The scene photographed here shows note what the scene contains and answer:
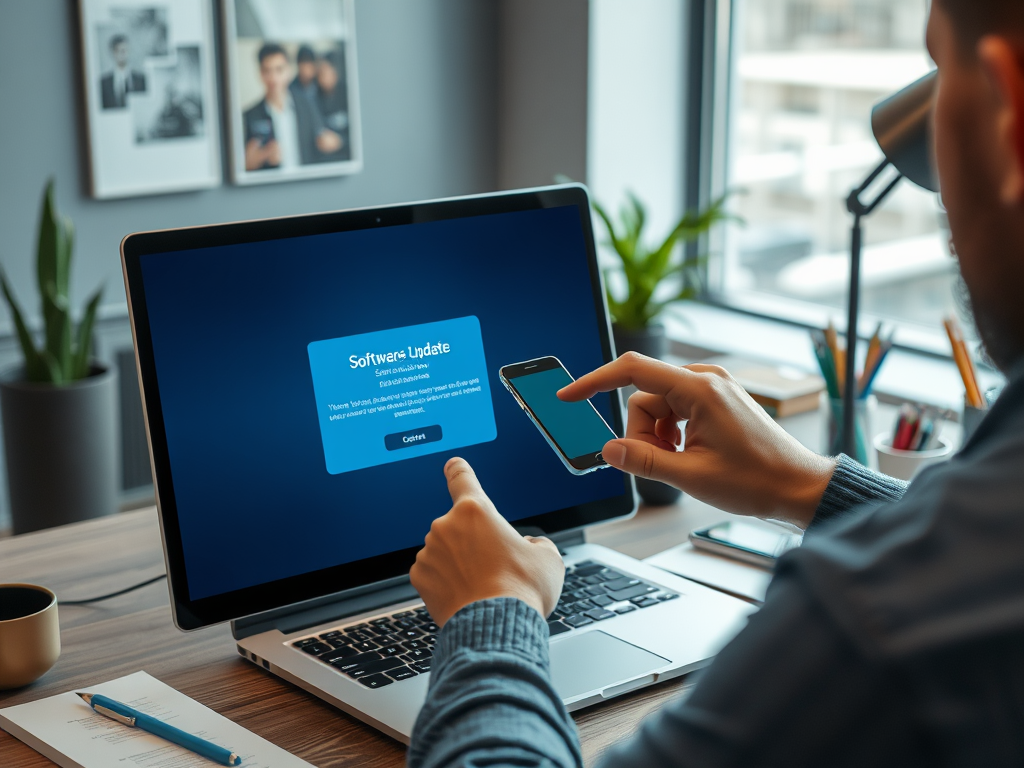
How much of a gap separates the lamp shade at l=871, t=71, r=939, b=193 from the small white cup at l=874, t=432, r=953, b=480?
37cm

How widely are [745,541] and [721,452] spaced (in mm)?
296

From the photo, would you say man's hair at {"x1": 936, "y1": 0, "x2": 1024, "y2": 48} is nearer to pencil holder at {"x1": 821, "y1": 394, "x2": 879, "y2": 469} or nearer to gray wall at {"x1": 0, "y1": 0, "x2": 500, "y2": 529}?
pencil holder at {"x1": 821, "y1": 394, "x2": 879, "y2": 469}

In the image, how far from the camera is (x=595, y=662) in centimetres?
98

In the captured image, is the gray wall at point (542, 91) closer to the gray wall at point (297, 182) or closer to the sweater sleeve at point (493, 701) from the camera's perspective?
the gray wall at point (297, 182)

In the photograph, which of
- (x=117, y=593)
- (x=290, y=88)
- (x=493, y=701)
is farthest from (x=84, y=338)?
(x=493, y=701)

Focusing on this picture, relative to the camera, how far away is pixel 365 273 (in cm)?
109

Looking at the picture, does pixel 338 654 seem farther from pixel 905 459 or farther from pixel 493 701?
pixel 905 459

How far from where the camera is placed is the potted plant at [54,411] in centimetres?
242

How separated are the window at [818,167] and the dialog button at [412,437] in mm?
1748

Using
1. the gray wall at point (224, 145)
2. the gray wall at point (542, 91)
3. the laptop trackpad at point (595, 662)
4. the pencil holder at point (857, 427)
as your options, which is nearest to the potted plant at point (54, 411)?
the gray wall at point (224, 145)

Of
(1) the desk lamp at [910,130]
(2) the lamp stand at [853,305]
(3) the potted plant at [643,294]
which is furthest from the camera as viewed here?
(3) the potted plant at [643,294]

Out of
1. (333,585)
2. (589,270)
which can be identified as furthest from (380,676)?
(589,270)

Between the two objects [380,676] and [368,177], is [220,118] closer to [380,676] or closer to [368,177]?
[368,177]

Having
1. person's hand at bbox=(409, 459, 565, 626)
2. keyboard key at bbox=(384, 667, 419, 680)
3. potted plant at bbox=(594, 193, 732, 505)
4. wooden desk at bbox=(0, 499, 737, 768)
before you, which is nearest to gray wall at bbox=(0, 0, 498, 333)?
potted plant at bbox=(594, 193, 732, 505)
